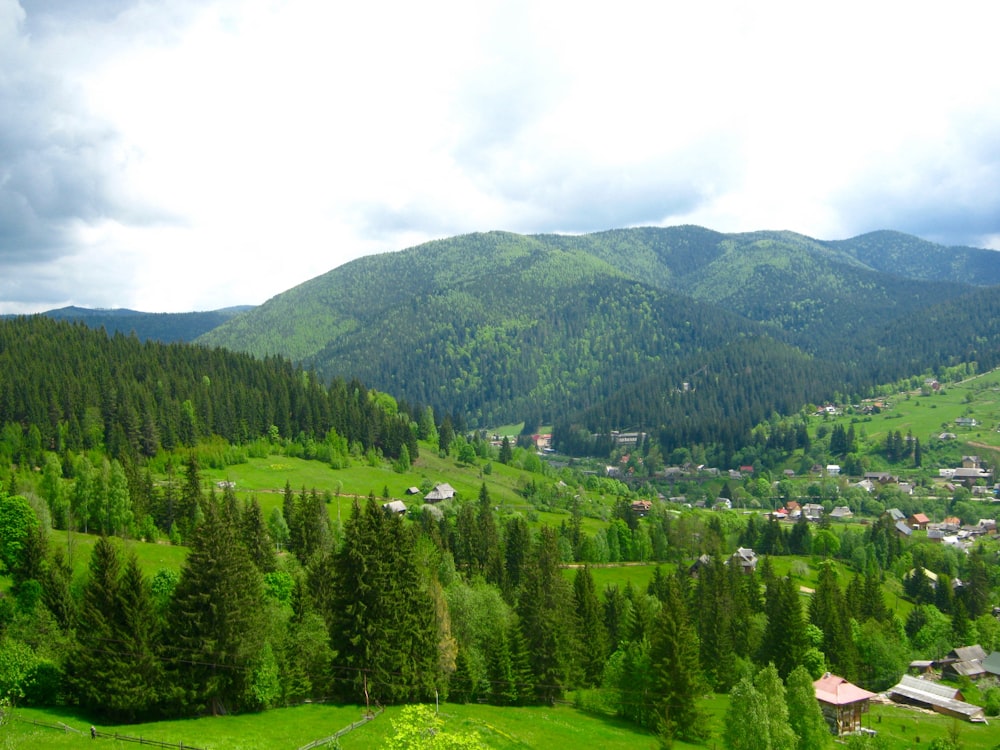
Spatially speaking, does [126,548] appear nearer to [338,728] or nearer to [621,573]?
[338,728]

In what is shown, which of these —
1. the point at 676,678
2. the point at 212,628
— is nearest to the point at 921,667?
the point at 676,678

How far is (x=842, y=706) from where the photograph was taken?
232ft

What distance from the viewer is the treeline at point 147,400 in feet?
416

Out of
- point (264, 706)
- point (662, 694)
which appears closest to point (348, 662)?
point (264, 706)

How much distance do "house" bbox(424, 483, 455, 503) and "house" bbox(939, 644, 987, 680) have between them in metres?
83.5

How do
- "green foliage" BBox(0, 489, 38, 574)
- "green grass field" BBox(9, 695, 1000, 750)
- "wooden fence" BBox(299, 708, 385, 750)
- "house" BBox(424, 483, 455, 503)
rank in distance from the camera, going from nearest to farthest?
1. "green grass field" BBox(9, 695, 1000, 750)
2. "wooden fence" BBox(299, 708, 385, 750)
3. "green foliage" BBox(0, 489, 38, 574)
4. "house" BBox(424, 483, 455, 503)

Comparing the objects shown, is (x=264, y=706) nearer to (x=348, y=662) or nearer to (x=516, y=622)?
(x=348, y=662)

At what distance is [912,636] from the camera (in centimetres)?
10581

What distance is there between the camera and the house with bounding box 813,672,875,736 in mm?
70312

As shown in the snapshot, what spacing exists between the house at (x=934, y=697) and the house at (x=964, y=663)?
7667 millimetres

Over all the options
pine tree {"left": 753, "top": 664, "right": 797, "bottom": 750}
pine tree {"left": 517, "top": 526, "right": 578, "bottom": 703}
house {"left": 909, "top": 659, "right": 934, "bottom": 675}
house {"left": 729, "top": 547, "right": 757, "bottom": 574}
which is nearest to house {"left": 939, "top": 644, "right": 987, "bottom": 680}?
house {"left": 909, "top": 659, "right": 934, "bottom": 675}

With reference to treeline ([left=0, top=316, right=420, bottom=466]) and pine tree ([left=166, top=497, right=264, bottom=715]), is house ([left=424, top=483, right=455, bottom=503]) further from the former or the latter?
pine tree ([left=166, top=497, right=264, bottom=715])

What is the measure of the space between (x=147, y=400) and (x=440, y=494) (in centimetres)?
5763

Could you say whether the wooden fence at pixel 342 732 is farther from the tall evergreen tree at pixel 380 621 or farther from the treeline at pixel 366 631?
the treeline at pixel 366 631
